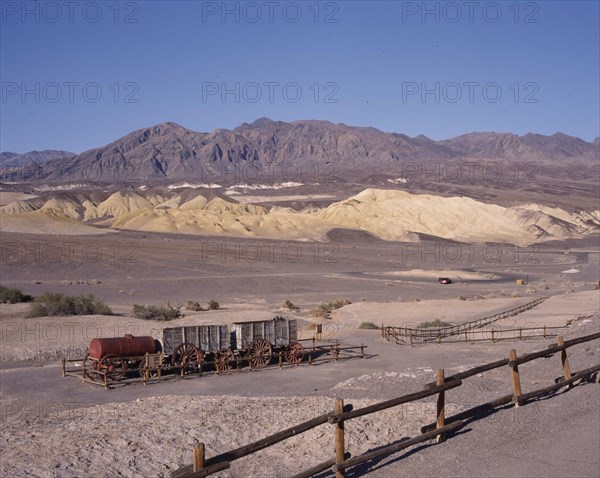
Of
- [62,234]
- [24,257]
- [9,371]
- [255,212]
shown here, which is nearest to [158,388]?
[9,371]

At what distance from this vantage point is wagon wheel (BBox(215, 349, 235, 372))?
70.3ft

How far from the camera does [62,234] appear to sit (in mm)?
96250

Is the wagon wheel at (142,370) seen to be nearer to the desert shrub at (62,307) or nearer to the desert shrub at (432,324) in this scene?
the desert shrub at (62,307)

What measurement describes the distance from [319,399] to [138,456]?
446cm

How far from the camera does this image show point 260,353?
2266cm

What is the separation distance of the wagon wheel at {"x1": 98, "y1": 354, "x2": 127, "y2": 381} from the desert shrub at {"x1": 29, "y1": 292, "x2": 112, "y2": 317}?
14.1m

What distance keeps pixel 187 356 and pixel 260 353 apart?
2.35 meters

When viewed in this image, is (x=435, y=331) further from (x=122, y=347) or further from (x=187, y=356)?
(x=122, y=347)

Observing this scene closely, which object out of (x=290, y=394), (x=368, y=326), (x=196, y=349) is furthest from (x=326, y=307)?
(x=290, y=394)

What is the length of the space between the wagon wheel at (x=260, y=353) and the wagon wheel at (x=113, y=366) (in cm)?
388

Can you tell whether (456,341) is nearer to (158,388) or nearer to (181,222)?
(158,388)

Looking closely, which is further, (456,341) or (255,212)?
(255,212)

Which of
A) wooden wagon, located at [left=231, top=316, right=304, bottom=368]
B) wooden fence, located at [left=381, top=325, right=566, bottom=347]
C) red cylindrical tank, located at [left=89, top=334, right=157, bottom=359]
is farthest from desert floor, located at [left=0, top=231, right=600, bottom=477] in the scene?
red cylindrical tank, located at [left=89, top=334, right=157, bottom=359]

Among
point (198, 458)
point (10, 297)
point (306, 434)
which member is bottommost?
point (10, 297)
